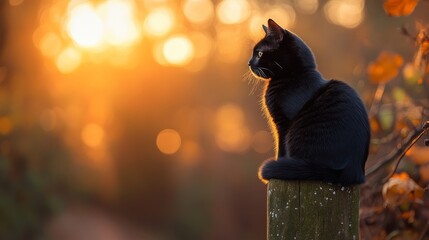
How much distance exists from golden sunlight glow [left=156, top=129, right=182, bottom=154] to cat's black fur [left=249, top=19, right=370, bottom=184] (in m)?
11.3

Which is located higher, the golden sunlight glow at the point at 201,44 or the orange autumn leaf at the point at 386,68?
the golden sunlight glow at the point at 201,44

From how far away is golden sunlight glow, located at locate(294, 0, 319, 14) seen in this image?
62.7ft

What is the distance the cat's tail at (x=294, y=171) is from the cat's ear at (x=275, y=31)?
92 cm

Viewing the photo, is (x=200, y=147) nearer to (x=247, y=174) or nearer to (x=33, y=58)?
(x=247, y=174)

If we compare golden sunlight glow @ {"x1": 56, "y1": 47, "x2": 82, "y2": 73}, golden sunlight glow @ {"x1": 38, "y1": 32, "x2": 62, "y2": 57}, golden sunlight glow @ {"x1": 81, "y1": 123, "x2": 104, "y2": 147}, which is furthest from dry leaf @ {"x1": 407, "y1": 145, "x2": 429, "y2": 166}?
golden sunlight glow @ {"x1": 56, "y1": 47, "x2": 82, "y2": 73}

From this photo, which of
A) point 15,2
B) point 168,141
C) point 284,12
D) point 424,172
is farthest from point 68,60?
point 424,172

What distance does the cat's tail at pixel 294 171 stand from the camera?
2711mm

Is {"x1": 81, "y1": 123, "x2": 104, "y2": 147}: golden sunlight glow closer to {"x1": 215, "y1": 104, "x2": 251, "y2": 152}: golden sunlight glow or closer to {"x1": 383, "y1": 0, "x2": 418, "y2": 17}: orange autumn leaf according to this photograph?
{"x1": 215, "y1": 104, "x2": 251, "y2": 152}: golden sunlight glow

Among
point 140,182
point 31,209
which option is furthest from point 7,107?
point 140,182

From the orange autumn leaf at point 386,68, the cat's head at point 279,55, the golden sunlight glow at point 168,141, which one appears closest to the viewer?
the cat's head at point 279,55

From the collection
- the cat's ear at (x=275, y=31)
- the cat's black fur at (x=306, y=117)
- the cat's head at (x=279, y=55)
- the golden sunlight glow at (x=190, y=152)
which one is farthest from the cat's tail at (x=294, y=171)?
the golden sunlight glow at (x=190, y=152)

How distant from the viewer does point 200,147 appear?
1628 cm

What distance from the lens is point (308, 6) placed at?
19188 millimetres

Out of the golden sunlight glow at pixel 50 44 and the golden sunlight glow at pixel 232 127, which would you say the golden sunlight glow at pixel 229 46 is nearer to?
the golden sunlight glow at pixel 232 127
